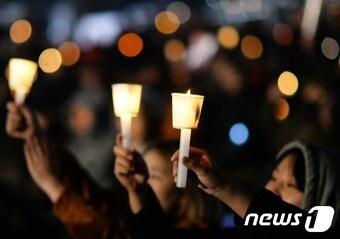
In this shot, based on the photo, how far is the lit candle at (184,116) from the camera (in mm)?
2727

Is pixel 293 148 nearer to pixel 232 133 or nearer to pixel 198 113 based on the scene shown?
pixel 198 113

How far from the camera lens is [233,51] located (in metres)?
6.66

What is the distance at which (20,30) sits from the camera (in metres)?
8.15

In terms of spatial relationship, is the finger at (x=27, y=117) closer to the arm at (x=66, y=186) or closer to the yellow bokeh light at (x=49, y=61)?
the arm at (x=66, y=186)

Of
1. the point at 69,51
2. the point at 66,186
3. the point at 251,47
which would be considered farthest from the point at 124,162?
the point at 69,51

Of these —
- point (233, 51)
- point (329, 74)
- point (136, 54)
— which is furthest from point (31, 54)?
point (329, 74)

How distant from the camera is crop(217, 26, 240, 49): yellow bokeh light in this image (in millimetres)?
7189

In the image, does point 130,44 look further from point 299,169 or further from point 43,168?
point 299,169

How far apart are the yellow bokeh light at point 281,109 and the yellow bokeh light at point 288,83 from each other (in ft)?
0.36

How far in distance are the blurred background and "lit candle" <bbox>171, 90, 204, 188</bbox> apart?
1.06 ft

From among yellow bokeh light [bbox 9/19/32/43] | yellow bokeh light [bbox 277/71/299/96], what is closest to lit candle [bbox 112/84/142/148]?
yellow bokeh light [bbox 277/71/299/96]

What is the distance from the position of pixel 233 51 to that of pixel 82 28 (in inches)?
127

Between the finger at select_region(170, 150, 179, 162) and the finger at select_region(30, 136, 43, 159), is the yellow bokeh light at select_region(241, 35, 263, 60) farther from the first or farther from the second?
the finger at select_region(170, 150, 179, 162)

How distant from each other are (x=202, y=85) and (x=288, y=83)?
2.45 feet
